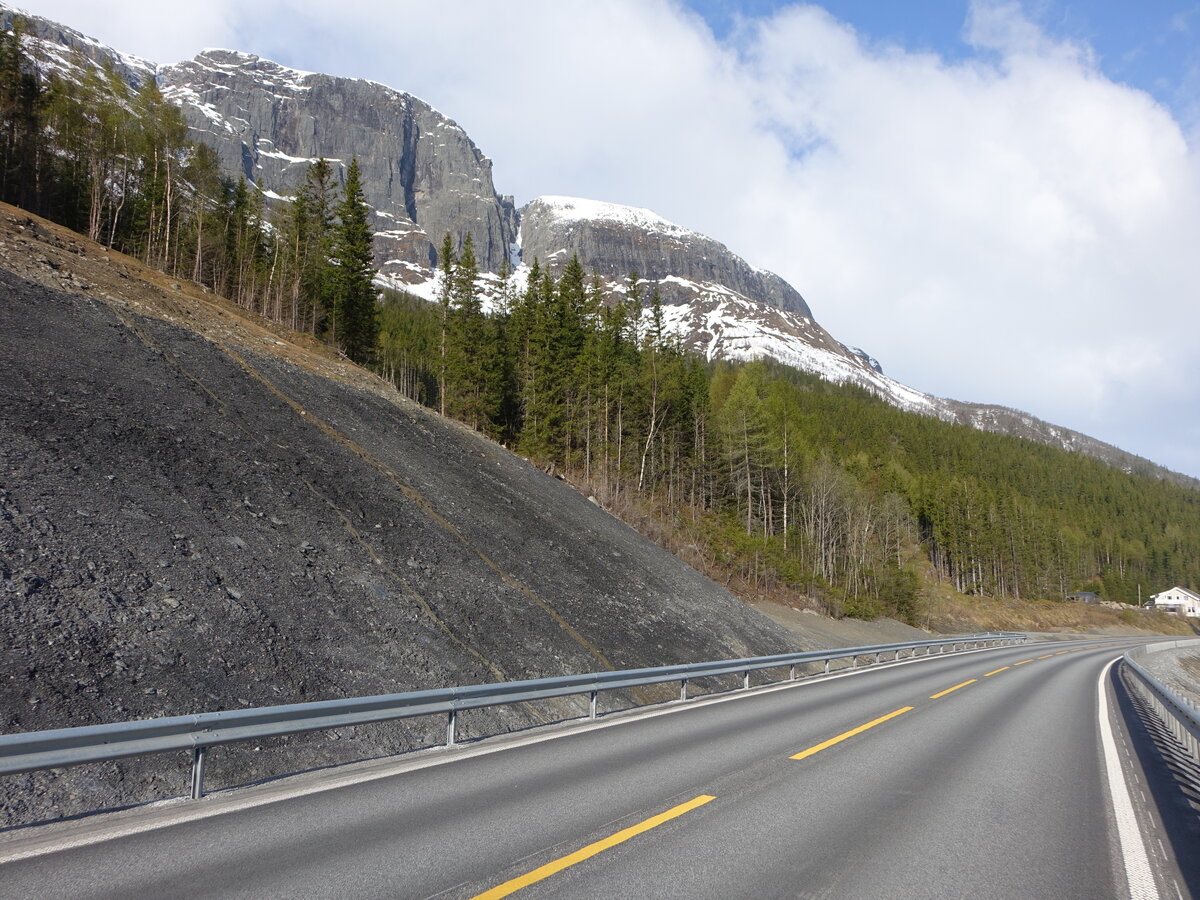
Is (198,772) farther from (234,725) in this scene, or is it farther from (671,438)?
(671,438)

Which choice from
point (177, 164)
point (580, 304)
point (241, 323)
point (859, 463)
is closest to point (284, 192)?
point (177, 164)

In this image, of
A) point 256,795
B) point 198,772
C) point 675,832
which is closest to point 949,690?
point 675,832

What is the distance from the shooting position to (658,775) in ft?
23.9

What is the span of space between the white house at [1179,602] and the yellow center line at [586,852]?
141551 millimetres

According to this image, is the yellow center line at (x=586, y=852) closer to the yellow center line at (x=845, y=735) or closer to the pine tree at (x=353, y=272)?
the yellow center line at (x=845, y=735)

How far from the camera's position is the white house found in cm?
11356

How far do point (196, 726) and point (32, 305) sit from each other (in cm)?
1442

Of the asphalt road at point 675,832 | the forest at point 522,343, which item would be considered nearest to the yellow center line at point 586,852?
the asphalt road at point 675,832

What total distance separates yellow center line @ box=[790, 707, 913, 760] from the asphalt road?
0.09m

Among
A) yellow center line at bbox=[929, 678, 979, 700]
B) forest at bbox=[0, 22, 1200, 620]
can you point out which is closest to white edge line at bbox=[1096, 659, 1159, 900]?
yellow center line at bbox=[929, 678, 979, 700]

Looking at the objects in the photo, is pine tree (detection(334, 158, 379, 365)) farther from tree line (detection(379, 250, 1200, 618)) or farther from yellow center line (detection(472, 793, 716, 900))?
yellow center line (detection(472, 793, 716, 900))

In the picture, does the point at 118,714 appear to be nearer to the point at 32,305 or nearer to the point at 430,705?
the point at 430,705

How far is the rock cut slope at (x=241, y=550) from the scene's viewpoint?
25.8 feet

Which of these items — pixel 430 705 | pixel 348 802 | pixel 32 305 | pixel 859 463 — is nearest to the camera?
pixel 348 802
